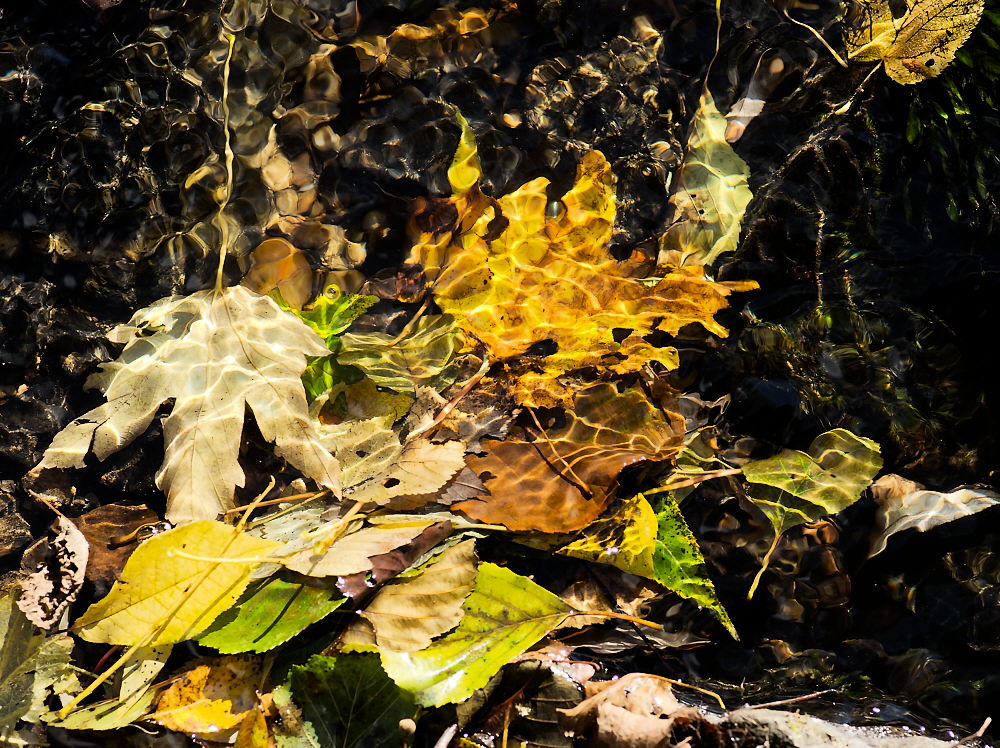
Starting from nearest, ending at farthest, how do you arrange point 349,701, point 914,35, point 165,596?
1. point 349,701
2. point 165,596
3. point 914,35

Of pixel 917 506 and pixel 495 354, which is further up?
pixel 495 354

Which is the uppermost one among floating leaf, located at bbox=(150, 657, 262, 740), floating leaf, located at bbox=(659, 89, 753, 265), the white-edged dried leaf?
floating leaf, located at bbox=(659, 89, 753, 265)

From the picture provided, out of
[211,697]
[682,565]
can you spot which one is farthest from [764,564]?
[211,697]

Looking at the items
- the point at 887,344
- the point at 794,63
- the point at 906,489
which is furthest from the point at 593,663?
the point at 794,63

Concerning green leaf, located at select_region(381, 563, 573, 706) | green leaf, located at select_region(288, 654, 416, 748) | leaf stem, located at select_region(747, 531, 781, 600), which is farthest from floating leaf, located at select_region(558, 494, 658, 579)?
green leaf, located at select_region(288, 654, 416, 748)

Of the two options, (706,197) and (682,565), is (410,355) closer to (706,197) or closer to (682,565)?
(682,565)

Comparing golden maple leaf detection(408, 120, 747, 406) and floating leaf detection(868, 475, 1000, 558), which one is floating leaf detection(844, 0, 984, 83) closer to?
golden maple leaf detection(408, 120, 747, 406)
